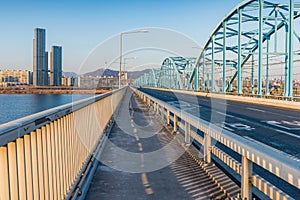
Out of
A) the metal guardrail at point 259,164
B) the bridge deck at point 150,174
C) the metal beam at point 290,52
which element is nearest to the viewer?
the metal guardrail at point 259,164

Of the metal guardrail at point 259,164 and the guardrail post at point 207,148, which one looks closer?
the metal guardrail at point 259,164

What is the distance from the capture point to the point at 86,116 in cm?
632

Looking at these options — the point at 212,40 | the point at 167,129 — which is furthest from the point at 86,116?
the point at 212,40

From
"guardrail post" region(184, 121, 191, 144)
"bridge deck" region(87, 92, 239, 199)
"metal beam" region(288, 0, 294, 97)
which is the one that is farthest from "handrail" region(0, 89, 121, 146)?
"metal beam" region(288, 0, 294, 97)

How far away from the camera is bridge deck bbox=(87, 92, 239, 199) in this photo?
506cm

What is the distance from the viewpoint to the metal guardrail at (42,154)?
2434 millimetres

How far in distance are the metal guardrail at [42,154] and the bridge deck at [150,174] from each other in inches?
25.7

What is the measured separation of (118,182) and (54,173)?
2062 mm

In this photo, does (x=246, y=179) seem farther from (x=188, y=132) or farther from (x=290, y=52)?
(x=290, y=52)

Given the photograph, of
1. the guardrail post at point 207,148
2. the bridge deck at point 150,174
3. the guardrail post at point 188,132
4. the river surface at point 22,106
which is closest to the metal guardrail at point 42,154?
the bridge deck at point 150,174

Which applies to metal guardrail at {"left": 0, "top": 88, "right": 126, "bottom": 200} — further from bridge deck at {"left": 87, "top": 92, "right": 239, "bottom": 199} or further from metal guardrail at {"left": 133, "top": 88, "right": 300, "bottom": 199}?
metal guardrail at {"left": 133, "top": 88, "right": 300, "bottom": 199}

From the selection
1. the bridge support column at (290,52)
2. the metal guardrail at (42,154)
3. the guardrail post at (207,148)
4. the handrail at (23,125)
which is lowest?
the guardrail post at (207,148)

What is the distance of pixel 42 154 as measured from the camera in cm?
328

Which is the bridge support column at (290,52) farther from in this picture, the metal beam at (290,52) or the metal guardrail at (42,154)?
the metal guardrail at (42,154)
